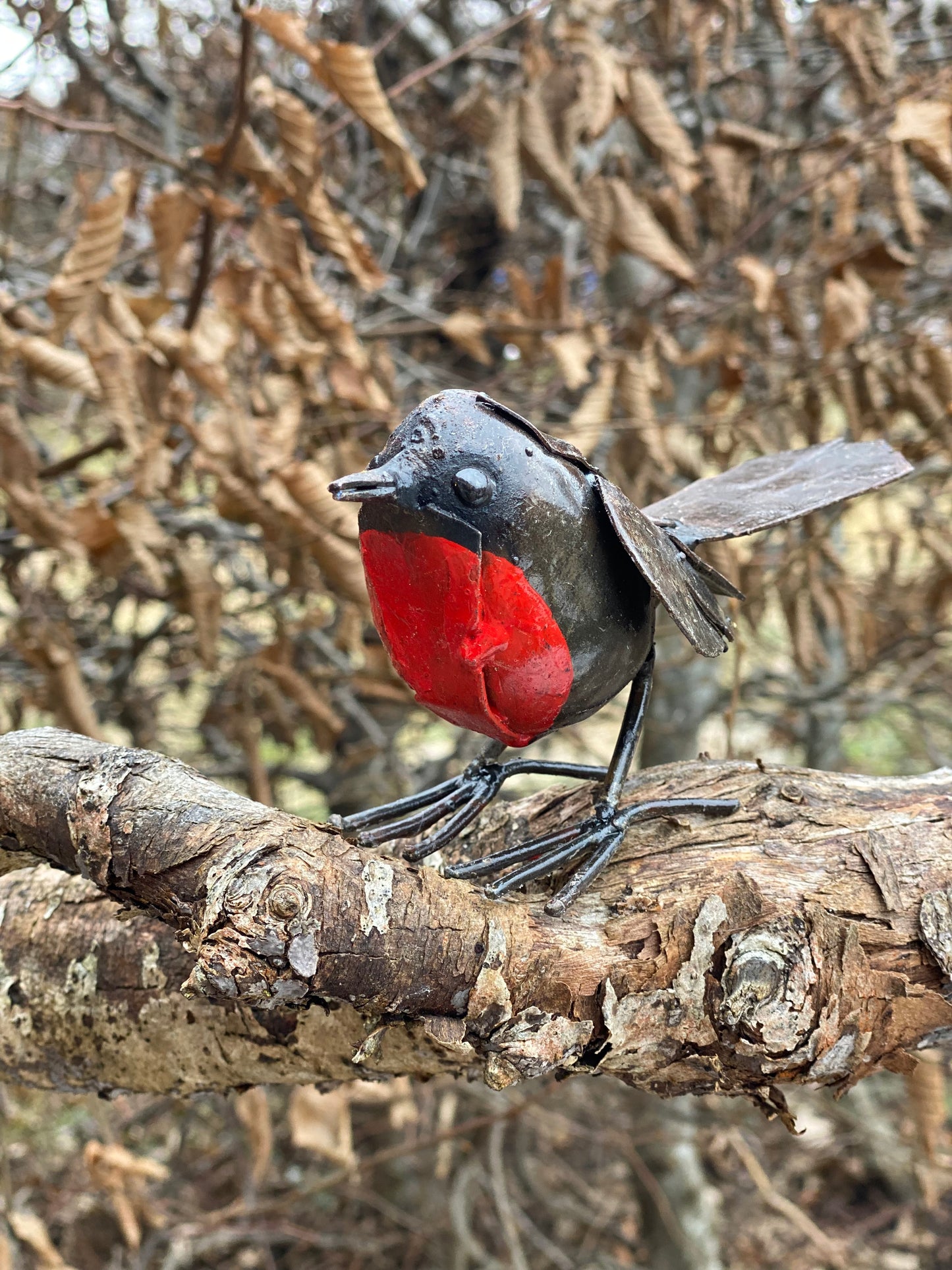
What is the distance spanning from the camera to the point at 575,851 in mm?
890

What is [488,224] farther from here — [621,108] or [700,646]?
[700,646]

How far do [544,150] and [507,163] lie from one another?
6 centimetres

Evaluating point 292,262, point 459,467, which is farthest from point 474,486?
point 292,262

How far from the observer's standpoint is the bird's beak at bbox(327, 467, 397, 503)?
71 cm

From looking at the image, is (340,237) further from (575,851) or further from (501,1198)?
(501,1198)

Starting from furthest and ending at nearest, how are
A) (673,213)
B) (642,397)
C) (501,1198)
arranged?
1. (501,1198)
2. (673,213)
3. (642,397)

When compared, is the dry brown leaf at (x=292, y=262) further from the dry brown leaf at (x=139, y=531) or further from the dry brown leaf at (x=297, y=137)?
the dry brown leaf at (x=139, y=531)

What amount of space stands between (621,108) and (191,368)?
0.76m

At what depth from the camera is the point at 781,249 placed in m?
2.19

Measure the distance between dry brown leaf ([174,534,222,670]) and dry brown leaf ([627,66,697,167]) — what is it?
0.89 metres

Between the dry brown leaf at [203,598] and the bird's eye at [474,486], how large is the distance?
0.78 meters

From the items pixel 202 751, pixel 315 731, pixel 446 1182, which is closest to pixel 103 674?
pixel 202 751

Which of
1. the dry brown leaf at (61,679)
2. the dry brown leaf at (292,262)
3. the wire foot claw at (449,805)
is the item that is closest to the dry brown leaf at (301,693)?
the dry brown leaf at (61,679)

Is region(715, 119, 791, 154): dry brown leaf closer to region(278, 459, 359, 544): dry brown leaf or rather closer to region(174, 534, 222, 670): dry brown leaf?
region(278, 459, 359, 544): dry brown leaf
